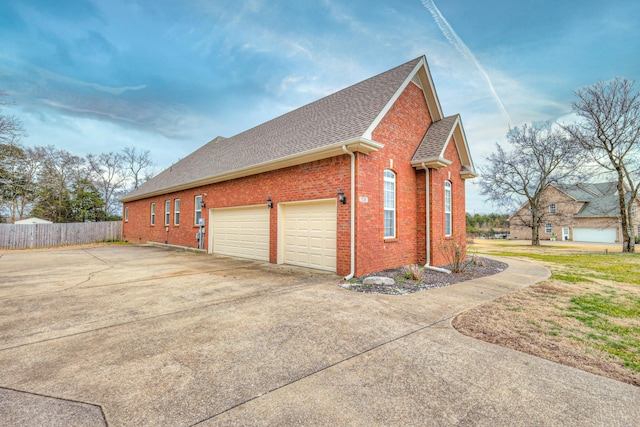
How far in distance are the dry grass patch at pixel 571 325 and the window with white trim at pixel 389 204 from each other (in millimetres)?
3542

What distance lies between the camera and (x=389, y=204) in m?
8.69

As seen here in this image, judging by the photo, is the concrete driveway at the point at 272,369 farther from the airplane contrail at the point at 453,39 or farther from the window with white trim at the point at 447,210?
the airplane contrail at the point at 453,39

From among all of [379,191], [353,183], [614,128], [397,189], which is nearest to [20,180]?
[353,183]

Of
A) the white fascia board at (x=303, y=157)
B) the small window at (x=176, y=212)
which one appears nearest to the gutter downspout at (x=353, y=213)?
the white fascia board at (x=303, y=157)

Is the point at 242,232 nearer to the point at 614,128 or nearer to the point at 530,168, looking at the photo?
the point at 614,128

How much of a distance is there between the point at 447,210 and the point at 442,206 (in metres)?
0.90

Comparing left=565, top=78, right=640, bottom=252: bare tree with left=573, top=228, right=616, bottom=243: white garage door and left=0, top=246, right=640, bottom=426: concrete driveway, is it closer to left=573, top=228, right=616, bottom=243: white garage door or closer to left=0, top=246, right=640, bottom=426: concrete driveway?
left=573, top=228, right=616, bottom=243: white garage door

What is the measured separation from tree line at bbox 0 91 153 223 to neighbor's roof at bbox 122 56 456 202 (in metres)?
17.1

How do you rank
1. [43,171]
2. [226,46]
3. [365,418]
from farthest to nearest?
[43,171], [226,46], [365,418]

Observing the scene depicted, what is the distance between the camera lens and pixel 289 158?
868 cm

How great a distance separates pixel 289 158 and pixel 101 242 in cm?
2139

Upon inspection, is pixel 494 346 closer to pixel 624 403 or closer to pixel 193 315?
pixel 624 403

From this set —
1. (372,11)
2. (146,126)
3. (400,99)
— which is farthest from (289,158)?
(146,126)

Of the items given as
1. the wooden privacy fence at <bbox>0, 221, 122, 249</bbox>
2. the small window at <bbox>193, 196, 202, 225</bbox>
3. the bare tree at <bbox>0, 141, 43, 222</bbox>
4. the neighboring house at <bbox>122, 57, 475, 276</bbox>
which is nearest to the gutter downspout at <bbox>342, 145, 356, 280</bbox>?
the neighboring house at <bbox>122, 57, 475, 276</bbox>
